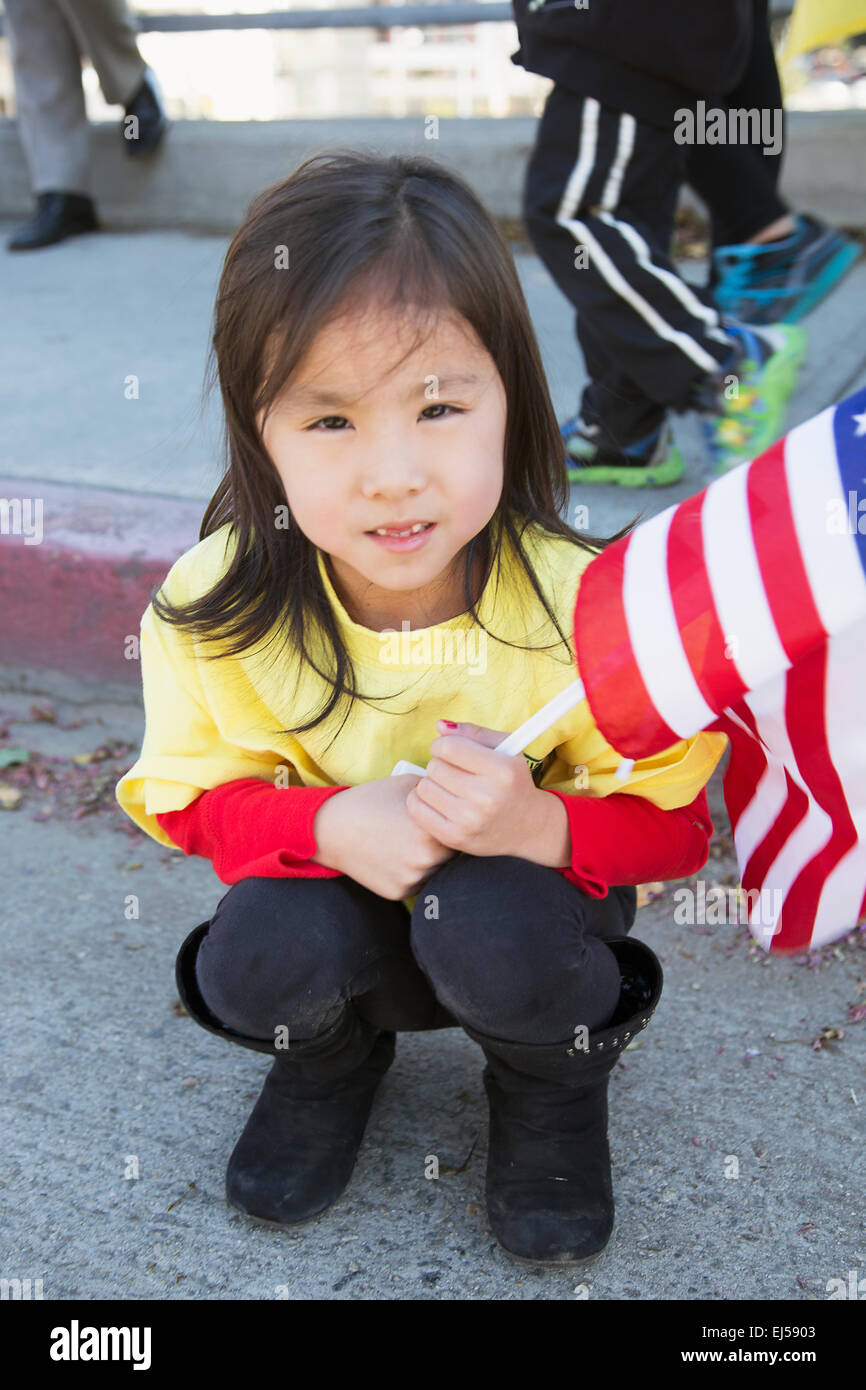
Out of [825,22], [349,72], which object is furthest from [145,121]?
[349,72]

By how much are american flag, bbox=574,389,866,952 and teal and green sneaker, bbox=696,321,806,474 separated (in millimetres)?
1346

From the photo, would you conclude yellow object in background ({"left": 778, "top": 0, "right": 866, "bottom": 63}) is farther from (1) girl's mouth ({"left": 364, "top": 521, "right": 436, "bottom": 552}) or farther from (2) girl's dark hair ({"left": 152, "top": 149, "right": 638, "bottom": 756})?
→ (1) girl's mouth ({"left": 364, "top": 521, "right": 436, "bottom": 552})

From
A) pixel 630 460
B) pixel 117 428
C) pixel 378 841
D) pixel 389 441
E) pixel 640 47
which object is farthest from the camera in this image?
pixel 117 428

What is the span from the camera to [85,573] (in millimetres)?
2770

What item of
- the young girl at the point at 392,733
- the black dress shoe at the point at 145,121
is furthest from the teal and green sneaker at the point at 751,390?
the black dress shoe at the point at 145,121

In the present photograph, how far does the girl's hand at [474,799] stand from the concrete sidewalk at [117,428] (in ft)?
2.65

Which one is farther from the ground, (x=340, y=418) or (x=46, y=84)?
(x=340, y=418)

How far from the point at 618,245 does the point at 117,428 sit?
1.40 m

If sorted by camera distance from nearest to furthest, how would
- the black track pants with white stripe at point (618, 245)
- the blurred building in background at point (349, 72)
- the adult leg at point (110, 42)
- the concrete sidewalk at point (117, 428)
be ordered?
the black track pants with white stripe at point (618, 245) < the concrete sidewalk at point (117, 428) < the adult leg at point (110, 42) < the blurred building in background at point (349, 72)

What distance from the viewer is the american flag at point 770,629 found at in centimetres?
132

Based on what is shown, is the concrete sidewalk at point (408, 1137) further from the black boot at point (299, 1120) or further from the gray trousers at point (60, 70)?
the gray trousers at point (60, 70)

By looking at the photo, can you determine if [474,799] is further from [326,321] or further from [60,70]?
[60,70]

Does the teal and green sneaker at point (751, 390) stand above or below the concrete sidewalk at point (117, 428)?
above

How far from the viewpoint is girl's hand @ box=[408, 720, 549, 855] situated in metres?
1.48
